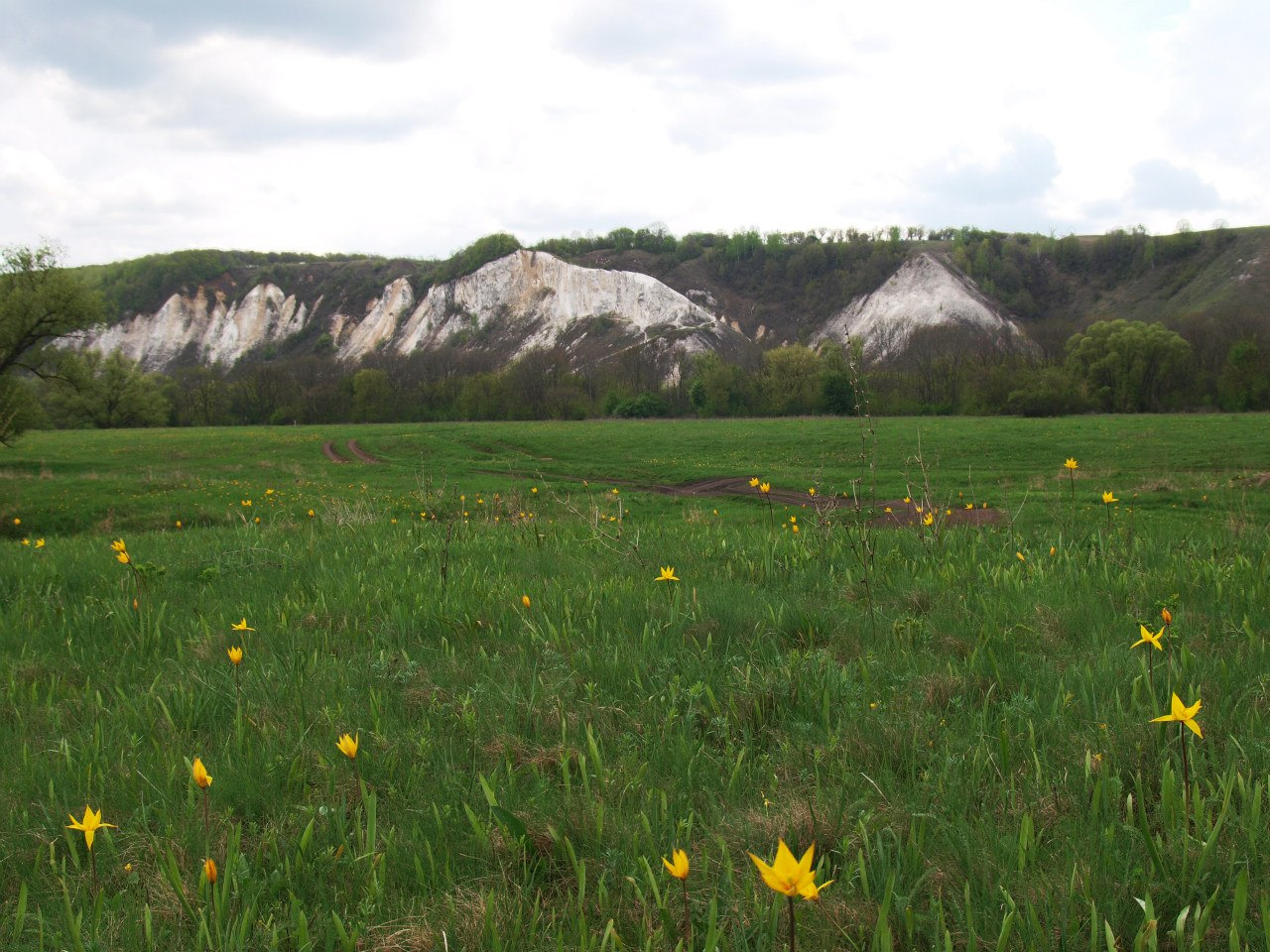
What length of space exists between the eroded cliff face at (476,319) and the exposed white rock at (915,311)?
760 inches

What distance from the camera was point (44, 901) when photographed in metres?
2.15

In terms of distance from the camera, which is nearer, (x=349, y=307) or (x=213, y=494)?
(x=213, y=494)

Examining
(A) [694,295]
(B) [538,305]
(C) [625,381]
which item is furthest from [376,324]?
(C) [625,381]

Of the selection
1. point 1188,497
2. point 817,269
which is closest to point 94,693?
point 1188,497

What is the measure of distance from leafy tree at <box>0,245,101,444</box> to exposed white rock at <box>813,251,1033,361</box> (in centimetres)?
9993

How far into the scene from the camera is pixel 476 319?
14450cm

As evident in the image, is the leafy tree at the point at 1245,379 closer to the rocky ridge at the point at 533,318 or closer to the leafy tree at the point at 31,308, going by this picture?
the rocky ridge at the point at 533,318

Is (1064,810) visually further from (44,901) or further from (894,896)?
(44,901)

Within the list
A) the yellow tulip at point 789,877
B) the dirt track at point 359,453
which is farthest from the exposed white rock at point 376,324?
the yellow tulip at point 789,877

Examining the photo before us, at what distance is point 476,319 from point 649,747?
147231mm

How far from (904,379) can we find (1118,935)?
8062cm

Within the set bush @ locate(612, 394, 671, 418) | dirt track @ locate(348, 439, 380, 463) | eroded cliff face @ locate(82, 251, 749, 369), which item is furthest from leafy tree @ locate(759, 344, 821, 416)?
dirt track @ locate(348, 439, 380, 463)

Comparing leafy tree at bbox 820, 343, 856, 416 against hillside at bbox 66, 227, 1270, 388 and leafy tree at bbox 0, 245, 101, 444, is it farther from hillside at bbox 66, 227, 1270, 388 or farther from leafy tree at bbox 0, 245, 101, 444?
leafy tree at bbox 0, 245, 101, 444

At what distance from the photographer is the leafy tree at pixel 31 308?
3488 cm
